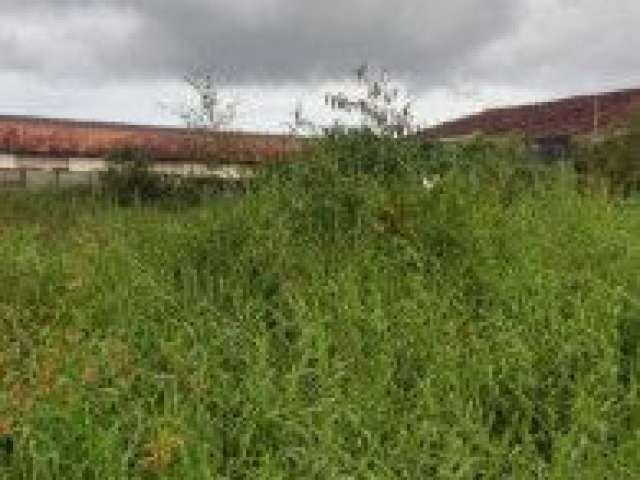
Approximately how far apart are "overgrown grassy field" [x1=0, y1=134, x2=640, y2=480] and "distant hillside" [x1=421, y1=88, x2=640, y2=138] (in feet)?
47.0

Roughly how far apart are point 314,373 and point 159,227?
292 centimetres

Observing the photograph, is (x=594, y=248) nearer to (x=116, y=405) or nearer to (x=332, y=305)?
(x=332, y=305)

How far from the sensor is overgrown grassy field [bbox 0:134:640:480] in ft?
17.8

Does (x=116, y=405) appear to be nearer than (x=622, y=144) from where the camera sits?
Yes

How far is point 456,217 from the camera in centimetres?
808

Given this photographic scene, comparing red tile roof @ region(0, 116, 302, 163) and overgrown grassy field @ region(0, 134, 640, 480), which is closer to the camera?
overgrown grassy field @ region(0, 134, 640, 480)

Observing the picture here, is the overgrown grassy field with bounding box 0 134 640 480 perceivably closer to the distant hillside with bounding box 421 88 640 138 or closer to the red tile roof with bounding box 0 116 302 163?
the red tile roof with bounding box 0 116 302 163

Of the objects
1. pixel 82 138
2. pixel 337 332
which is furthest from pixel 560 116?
pixel 337 332

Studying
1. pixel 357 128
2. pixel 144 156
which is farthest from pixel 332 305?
pixel 144 156

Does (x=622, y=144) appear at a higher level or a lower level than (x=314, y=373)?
higher

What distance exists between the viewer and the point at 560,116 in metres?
26.2

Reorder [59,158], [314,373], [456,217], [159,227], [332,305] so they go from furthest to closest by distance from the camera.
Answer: [59,158], [159,227], [456,217], [332,305], [314,373]

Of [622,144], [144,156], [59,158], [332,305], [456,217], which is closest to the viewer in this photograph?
[332,305]

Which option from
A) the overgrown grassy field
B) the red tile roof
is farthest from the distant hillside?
the overgrown grassy field
